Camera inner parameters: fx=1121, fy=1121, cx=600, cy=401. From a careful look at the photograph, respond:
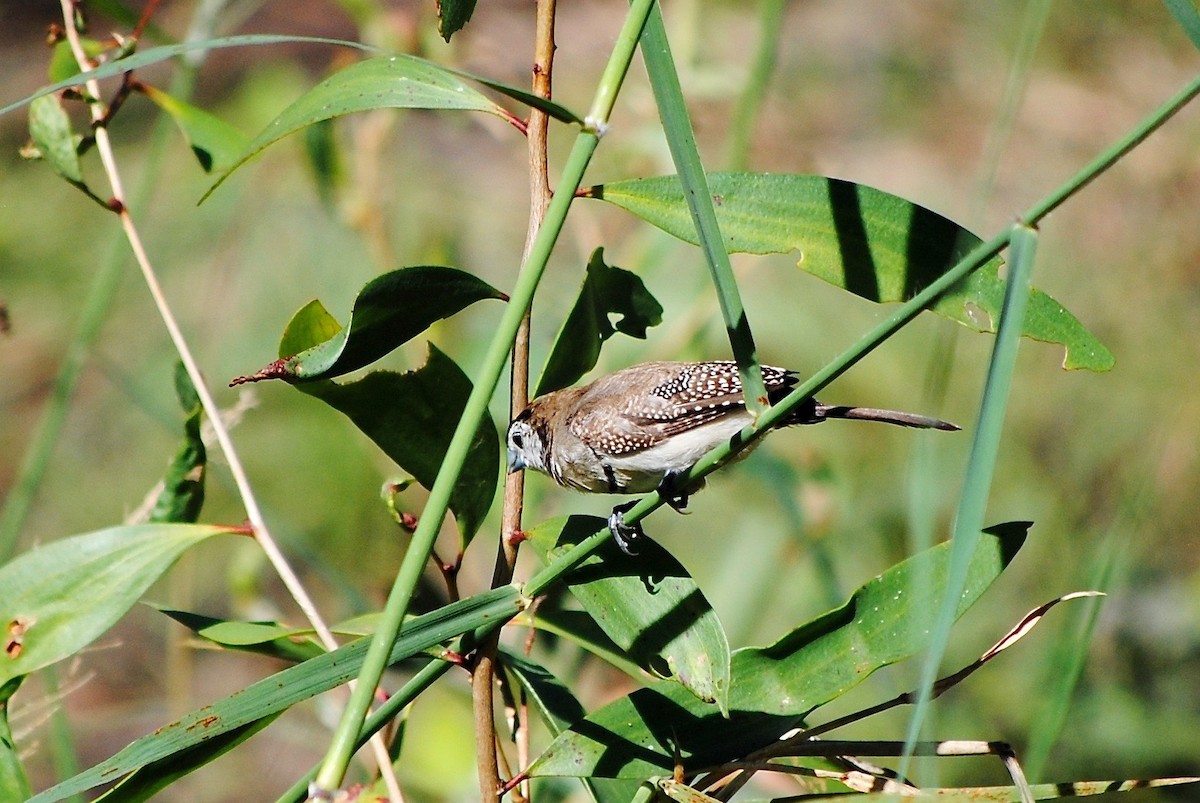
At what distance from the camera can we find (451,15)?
1.67m

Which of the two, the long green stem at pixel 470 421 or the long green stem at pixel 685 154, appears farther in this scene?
the long green stem at pixel 685 154

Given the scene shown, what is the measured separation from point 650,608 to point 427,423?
473 millimetres

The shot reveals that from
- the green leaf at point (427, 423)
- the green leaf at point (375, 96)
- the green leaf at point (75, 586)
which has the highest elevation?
the green leaf at point (375, 96)

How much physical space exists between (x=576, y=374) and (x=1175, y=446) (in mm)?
3903

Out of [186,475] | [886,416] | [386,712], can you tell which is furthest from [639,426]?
[386,712]

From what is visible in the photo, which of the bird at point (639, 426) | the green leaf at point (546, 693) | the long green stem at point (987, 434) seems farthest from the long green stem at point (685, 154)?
the bird at point (639, 426)

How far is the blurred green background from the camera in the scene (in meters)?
3.65

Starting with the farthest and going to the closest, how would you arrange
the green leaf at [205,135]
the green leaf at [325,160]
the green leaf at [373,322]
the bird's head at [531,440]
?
1. the green leaf at [325,160]
2. the bird's head at [531,440]
3. the green leaf at [205,135]
4. the green leaf at [373,322]

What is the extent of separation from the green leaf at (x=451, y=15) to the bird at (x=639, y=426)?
3.61ft

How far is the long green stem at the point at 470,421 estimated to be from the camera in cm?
104

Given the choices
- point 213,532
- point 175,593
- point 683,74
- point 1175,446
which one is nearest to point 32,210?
point 175,593

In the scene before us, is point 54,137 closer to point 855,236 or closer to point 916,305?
point 855,236

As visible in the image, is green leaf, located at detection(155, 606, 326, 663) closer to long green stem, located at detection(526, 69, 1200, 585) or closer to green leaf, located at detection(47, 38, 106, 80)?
long green stem, located at detection(526, 69, 1200, 585)

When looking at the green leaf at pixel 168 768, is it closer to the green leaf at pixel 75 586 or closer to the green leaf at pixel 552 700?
the green leaf at pixel 75 586
